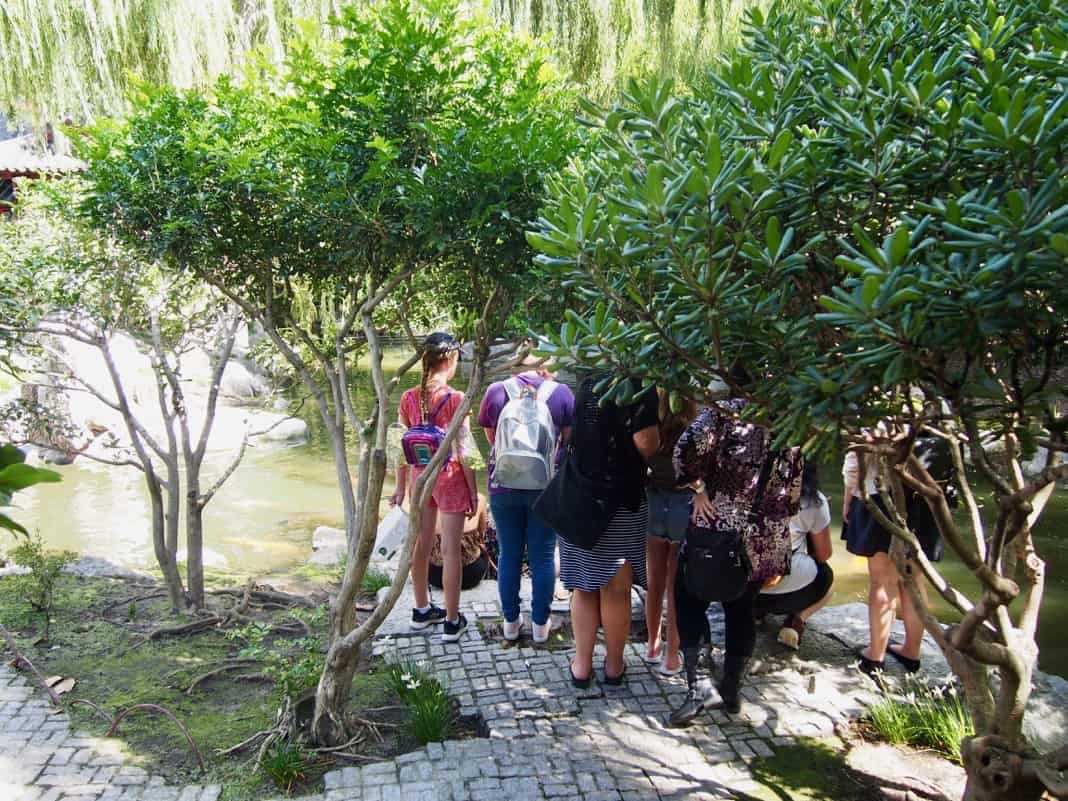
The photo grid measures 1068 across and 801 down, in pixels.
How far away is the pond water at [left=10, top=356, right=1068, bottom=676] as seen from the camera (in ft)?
24.0

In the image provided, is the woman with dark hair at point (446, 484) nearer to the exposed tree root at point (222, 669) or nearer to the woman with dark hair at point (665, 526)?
the exposed tree root at point (222, 669)

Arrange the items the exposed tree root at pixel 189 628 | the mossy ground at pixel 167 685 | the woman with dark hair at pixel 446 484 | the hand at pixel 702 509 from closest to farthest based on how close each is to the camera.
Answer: the mossy ground at pixel 167 685 → the hand at pixel 702 509 → the woman with dark hair at pixel 446 484 → the exposed tree root at pixel 189 628

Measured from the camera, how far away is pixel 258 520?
10133mm

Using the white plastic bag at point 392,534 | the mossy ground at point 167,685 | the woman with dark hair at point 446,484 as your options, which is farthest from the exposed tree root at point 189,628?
the woman with dark hair at point 446,484

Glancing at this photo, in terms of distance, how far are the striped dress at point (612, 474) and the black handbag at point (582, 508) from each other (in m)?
0.05

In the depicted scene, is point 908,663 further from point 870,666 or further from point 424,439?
point 424,439

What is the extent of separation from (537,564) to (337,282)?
187cm

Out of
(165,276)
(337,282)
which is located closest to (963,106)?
(337,282)

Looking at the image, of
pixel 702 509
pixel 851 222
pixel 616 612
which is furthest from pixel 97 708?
pixel 851 222

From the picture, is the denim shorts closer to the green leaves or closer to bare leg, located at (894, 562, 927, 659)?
bare leg, located at (894, 562, 927, 659)

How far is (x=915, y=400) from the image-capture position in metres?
2.74

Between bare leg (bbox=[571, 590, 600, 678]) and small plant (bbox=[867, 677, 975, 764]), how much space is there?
51.9 inches

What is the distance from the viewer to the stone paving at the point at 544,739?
11.3ft

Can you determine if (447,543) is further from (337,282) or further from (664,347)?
(664,347)
